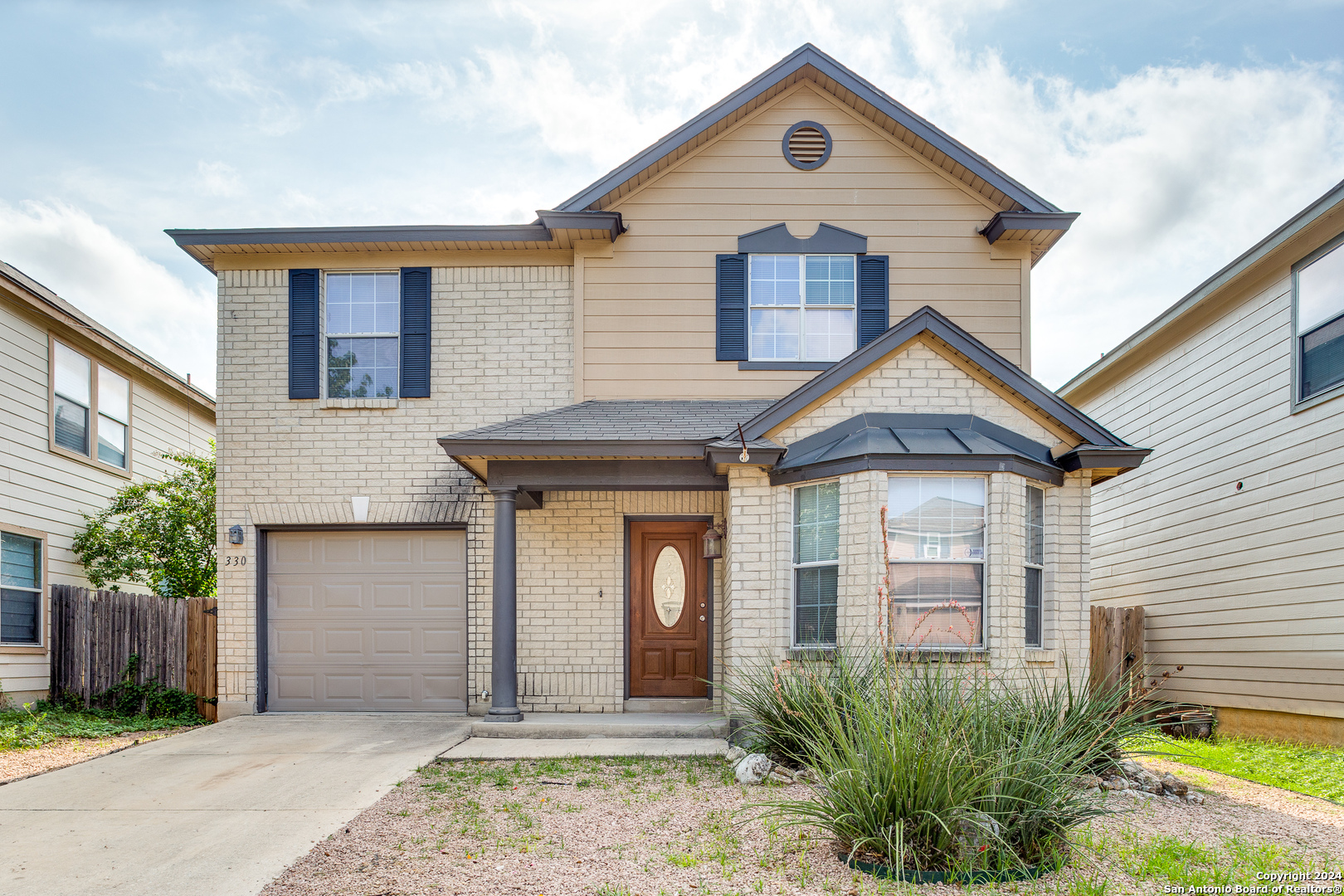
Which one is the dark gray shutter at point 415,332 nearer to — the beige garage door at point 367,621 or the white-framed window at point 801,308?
the beige garage door at point 367,621

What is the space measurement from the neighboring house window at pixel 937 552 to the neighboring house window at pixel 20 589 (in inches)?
391

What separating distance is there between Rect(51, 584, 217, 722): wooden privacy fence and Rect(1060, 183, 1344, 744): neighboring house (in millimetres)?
11466

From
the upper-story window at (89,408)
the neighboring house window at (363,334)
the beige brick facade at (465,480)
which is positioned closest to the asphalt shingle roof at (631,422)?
A: the beige brick facade at (465,480)

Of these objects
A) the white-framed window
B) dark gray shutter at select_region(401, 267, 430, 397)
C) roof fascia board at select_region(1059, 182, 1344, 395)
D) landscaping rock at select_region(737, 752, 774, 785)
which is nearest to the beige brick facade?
dark gray shutter at select_region(401, 267, 430, 397)

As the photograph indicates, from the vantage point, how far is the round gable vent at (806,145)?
35.1 feet

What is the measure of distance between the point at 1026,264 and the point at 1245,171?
30.1 feet

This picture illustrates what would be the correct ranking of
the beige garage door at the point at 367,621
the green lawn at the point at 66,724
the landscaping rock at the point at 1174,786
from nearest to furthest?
the landscaping rock at the point at 1174,786, the green lawn at the point at 66,724, the beige garage door at the point at 367,621

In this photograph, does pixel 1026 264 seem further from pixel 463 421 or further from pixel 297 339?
pixel 297 339

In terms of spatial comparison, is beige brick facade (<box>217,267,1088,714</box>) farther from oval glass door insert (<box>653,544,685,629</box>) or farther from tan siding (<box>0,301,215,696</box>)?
tan siding (<box>0,301,215,696</box>)

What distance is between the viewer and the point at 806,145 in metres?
10.7

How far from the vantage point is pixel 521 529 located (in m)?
10.3

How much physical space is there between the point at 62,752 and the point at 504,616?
13.7ft

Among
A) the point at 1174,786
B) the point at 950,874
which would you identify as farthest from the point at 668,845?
the point at 1174,786

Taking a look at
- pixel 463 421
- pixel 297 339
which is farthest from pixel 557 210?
pixel 297 339
